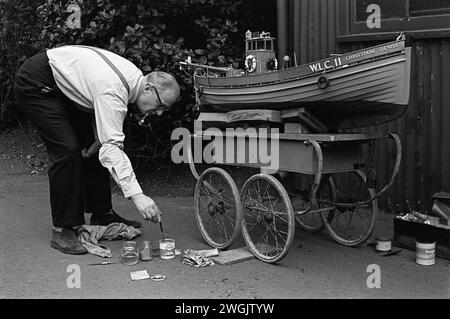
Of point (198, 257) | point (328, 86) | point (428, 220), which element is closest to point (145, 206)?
point (198, 257)

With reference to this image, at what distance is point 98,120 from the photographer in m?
4.52

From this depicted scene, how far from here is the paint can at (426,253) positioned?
466 cm

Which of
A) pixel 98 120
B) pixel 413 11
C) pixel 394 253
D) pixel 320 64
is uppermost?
pixel 413 11

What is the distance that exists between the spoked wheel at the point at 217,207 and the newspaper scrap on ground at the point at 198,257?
19 centimetres

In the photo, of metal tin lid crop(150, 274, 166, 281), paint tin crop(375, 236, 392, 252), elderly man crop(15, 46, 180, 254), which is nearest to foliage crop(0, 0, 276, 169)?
elderly man crop(15, 46, 180, 254)

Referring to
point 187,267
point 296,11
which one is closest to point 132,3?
point 296,11

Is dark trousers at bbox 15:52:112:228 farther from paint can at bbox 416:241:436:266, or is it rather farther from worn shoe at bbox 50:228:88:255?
paint can at bbox 416:241:436:266

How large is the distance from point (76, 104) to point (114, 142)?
35.3 inches

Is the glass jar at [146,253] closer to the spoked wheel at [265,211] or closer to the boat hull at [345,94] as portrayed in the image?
the spoked wheel at [265,211]

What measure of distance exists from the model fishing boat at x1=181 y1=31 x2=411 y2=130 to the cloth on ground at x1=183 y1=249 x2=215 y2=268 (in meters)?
1.30

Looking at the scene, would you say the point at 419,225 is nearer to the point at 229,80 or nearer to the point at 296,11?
the point at 229,80

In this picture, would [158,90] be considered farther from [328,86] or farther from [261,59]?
[328,86]

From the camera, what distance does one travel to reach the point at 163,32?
7.63m

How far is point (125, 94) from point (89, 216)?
1990mm
